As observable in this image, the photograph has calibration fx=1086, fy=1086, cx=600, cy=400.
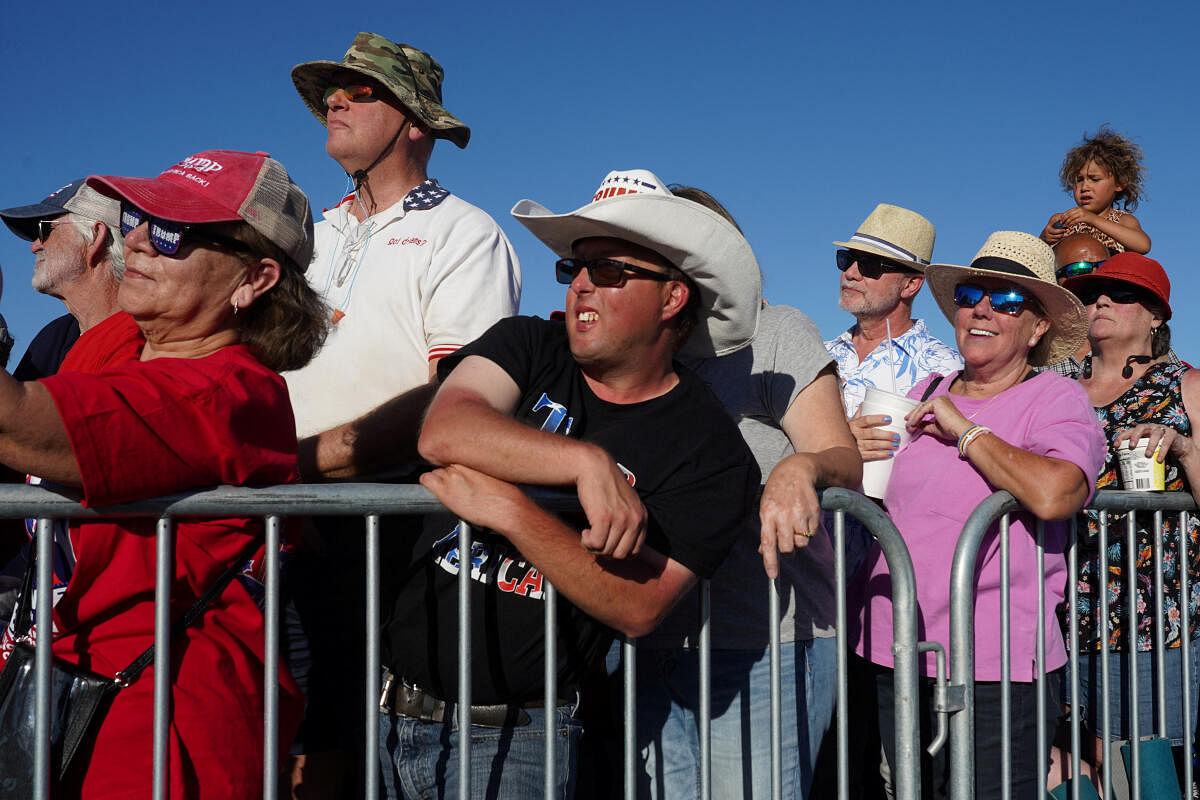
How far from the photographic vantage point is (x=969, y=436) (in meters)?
3.33

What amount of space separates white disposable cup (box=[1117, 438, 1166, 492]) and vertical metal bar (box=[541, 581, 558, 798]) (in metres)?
2.43

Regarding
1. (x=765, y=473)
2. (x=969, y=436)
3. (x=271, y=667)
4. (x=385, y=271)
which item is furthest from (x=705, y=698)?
(x=385, y=271)

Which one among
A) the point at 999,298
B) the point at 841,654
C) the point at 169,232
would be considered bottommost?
the point at 841,654

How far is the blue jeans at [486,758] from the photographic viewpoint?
7.92ft

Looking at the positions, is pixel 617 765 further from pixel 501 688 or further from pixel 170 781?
pixel 170 781

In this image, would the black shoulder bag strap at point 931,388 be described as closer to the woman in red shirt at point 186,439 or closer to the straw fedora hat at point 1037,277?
the straw fedora hat at point 1037,277

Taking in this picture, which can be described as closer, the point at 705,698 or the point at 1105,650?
the point at 705,698

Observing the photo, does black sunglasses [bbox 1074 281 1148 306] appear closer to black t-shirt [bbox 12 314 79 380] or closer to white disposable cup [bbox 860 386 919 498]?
white disposable cup [bbox 860 386 919 498]

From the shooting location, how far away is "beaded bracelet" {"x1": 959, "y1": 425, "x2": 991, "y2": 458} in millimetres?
3318

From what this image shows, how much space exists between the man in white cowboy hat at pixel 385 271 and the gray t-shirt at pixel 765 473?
85 cm

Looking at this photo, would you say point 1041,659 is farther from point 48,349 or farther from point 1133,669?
point 48,349

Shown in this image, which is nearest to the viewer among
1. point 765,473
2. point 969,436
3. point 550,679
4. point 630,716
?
point 550,679

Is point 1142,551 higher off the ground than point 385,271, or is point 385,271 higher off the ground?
point 385,271

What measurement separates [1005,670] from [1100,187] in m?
4.39
